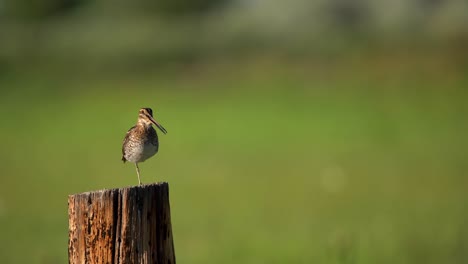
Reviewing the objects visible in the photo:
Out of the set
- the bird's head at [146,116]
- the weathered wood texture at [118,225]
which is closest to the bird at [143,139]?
the bird's head at [146,116]

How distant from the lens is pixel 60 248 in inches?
452

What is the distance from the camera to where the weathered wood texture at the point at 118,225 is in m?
4.22

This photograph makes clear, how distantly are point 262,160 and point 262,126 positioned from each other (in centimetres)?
481

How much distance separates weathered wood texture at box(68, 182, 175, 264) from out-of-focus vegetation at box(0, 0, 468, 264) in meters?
3.58

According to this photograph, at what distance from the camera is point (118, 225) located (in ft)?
13.9

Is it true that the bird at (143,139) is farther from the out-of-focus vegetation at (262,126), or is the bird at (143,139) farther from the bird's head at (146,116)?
the out-of-focus vegetation at (262,126)

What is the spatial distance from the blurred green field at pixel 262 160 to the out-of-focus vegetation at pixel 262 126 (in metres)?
0.06

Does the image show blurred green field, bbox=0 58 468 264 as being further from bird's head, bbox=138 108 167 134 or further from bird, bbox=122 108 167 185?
bird's head, bbox=138 108 167 134

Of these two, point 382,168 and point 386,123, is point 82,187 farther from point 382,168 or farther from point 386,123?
point 386,123

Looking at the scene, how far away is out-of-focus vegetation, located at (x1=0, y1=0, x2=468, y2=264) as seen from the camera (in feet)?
39.3

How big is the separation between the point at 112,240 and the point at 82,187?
11979 mm

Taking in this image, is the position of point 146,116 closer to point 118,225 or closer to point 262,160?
point 118,225

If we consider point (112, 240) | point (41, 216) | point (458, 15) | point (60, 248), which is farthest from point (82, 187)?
point (458, 15)

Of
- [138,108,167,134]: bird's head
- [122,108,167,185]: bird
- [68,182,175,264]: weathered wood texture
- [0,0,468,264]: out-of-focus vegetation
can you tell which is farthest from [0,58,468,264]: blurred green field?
[68,182,175,264]: weathered wood texture
